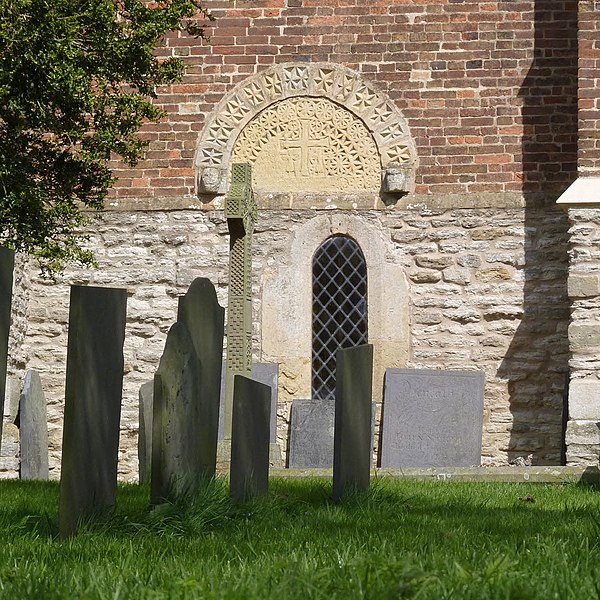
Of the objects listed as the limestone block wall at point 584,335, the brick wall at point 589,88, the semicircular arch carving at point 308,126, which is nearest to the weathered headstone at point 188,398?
the limestone block wall at point 584,335

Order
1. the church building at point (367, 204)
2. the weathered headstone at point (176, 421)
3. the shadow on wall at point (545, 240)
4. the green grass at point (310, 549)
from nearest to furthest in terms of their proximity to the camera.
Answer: the green grass at point (310, 549), the weathered headstone at point (176, 421), the shadow on wall at point (545, 240), the church building at point (367, 204)

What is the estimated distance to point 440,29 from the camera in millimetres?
12250

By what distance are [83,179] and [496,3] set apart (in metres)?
5.57

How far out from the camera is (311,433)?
38.0 ft

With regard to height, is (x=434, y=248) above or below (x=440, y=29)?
below

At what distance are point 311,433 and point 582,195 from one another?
392cm

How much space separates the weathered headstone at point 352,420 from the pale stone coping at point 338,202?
5755mm

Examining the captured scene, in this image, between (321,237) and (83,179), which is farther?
(321,237)

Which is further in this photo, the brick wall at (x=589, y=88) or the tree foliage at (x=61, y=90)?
the brick wall at (x=589, y=88)

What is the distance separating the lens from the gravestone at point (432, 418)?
11344mm

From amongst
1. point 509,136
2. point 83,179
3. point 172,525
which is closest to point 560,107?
point 509,136

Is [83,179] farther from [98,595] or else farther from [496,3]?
[98,595]

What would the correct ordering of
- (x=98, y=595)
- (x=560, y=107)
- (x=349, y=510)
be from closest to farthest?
(x=98, y=595) < (x=349, y=510) < (x=560, y=107)

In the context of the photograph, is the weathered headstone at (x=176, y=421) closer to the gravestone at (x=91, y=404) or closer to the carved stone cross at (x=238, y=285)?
the gravestone at (x=91, y=404)
